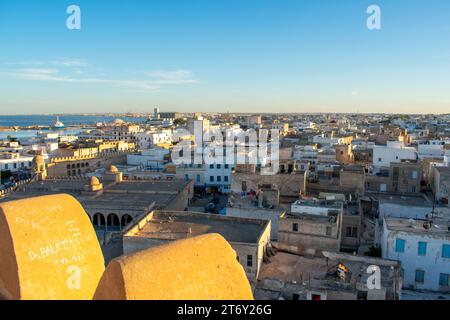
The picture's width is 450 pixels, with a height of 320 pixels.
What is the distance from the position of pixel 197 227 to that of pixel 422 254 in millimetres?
11878

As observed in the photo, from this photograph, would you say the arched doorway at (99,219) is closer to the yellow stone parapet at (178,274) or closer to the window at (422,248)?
the window at (422,248)

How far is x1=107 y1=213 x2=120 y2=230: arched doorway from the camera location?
32188mm

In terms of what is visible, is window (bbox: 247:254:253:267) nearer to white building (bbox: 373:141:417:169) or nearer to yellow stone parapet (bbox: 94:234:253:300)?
yellow stone parapet (bbox: 94:234:253:300)

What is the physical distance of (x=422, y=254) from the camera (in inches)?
755

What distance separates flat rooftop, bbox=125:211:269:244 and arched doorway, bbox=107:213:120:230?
988 centimetres

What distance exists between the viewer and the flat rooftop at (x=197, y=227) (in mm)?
20062

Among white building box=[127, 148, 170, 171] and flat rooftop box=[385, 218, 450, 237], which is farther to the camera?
white building box=[127, 148, 170, 171]

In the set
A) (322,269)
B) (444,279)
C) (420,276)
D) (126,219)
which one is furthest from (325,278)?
(126,219)

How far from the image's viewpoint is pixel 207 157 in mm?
46406

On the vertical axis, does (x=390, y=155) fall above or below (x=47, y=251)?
below

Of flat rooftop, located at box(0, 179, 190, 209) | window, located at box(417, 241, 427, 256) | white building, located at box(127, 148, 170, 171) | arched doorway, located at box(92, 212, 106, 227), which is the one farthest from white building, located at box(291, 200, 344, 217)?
white building, located at box(127, 148, 170, 171)

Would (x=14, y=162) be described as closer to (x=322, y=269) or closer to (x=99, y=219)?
(x=99, y=219)

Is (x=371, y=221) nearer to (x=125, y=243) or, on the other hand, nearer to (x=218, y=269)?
(x=125, y=243)
